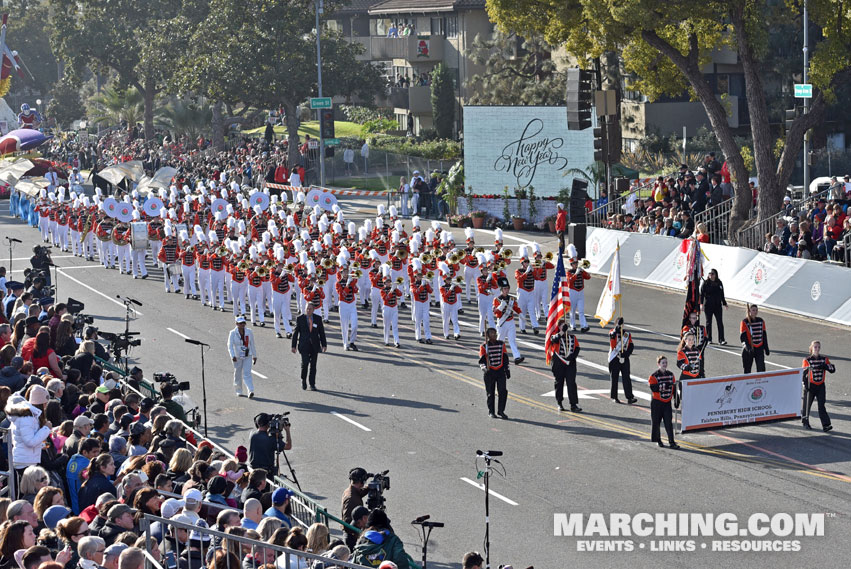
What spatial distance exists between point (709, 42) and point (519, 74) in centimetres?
2301

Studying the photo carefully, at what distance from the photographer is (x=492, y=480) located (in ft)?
57.6

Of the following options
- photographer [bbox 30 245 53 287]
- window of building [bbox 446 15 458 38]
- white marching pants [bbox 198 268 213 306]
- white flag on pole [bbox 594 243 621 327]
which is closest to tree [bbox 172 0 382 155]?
window of building [bbox 446 15 458 38]

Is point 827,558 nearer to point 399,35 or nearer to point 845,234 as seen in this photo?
point 845,234

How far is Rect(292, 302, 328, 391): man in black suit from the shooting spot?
22.9 metres

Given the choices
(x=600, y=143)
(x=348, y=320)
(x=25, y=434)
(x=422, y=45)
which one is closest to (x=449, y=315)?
(x=348, y=320)

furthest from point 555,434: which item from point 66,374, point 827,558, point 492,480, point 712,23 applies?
point 712,23

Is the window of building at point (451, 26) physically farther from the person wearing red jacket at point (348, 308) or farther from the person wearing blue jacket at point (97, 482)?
the person wearing blue jacket at point (97, 482)

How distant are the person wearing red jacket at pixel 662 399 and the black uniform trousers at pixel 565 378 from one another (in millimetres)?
2233

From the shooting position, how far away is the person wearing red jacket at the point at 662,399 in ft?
61.0

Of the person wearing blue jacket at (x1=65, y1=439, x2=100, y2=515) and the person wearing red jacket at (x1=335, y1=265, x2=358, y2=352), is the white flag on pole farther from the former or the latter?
the person wearing blue jacket at (x1=65, y1=439, x2=100, y2=515)

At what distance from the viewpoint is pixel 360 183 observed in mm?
54219

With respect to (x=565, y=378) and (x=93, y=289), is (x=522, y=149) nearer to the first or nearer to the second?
(x=93, y=289)

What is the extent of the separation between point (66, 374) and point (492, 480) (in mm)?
6151

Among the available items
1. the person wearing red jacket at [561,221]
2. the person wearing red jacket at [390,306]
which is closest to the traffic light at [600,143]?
the person wearing red jacket at [561,221]
